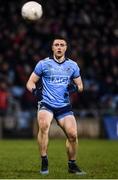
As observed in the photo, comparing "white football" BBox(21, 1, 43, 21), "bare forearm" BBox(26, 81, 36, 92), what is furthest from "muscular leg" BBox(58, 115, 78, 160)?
"white football" BBox(21, 1, 43, 21)

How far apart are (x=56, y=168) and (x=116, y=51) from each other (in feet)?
49.8

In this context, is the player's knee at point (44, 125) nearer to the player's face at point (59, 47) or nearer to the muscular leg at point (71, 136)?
the muscular leg at point (71, 136)

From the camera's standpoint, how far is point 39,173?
11.8 m

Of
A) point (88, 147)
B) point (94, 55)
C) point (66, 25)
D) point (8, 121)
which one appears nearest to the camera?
point (88, 147)

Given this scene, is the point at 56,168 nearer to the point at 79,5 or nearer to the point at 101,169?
the point at 101,169

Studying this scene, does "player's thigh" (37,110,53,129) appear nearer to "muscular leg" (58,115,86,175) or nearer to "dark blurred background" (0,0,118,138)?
"muscular leg" (58,115,86,175)

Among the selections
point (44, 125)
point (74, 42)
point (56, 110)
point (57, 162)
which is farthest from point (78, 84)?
point (74, 42)

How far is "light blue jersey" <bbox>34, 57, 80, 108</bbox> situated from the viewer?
11914 mm

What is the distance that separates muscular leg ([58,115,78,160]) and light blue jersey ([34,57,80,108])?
278 mm

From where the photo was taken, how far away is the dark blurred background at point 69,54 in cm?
2456

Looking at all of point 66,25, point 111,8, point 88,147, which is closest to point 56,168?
point 88,147

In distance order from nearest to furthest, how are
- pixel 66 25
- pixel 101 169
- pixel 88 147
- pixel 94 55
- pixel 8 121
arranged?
pixel 101 169
pixel 88 147
pixel 8 121
pixel 94 55
pixel 66 25

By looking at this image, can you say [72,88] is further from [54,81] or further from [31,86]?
[31,86]

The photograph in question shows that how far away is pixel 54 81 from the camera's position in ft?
39.2
